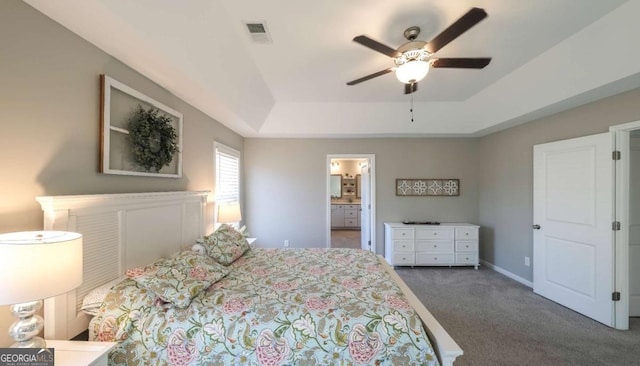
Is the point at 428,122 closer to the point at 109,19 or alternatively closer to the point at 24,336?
the point at 109,19

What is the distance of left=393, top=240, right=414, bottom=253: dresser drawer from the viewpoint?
4422 mm

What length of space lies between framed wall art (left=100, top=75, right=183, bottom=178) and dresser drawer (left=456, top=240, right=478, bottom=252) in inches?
177

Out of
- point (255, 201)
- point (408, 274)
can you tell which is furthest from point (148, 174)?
point (408, 274)

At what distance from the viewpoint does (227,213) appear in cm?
338

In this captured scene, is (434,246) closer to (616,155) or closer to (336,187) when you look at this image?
(616,155)

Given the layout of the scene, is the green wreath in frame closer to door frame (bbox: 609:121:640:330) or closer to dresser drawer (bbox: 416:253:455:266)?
dresser drawer (bbox: 416:253:455:266)

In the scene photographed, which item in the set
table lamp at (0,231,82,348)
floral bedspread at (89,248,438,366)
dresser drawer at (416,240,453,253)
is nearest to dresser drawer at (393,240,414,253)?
dresser drawer at (416,240,453,253)

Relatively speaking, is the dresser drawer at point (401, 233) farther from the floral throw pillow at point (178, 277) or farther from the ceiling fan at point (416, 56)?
the floral throw pillow at point (178, 277)

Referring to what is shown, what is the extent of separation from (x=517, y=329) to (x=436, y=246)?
188cm

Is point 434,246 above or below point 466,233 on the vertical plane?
below

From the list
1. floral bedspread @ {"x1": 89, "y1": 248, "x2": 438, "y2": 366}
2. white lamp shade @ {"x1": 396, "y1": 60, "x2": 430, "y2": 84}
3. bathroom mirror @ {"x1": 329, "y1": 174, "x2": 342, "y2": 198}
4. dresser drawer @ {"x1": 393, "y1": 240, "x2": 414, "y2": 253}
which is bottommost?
dresser drawer @ {"x1": 393, "y1": 240, "x2": 414, "y2": 253}

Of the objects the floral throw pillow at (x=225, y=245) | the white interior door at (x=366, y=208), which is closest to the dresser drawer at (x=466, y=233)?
the white interior door at (x=366, y=208)

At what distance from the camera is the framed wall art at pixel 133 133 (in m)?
1.72

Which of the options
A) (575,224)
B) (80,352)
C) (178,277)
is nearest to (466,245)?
(575,224)
